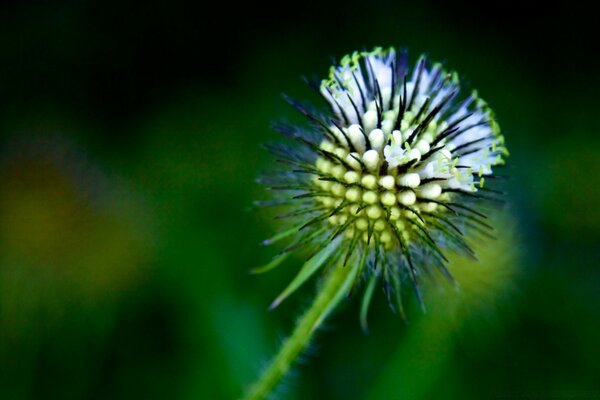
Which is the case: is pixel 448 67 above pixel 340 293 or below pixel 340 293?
above

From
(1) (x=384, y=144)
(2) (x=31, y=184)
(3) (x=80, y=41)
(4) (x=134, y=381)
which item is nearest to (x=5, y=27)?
(3) (x=80, y=41)

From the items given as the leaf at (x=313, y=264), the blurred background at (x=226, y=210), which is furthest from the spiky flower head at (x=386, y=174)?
the blurred background at (x=226, y=210)

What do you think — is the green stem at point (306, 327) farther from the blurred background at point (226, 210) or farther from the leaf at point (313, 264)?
the blurred background at point (226, 210)

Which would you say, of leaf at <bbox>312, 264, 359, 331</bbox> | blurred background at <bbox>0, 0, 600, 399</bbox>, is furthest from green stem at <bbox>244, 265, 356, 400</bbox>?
blurred background at <bbox>0, 0, 600, 399</bbox>

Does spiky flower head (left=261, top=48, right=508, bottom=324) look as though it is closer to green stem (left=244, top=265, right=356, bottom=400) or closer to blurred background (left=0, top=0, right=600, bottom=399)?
green stem (left=244, top=265, right=356, bottom=400)

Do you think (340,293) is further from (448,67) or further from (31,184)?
Result: (448,67)
